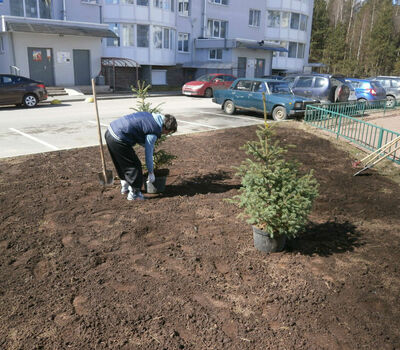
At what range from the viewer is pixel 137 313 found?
11.4 feet

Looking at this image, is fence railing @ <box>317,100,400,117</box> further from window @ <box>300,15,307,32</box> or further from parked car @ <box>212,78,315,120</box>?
window @ <box>300,15,307,32</box>

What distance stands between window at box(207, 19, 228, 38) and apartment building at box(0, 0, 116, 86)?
12.4 meters

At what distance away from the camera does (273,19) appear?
42094 mm

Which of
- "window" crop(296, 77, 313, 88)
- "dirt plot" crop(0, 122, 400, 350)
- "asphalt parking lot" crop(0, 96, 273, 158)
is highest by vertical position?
"window" crop(296, 77, 313, 88)

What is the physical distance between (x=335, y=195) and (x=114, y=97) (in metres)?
18.8

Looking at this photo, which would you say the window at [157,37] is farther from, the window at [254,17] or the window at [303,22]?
the window at [303,22]

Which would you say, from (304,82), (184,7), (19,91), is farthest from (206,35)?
(19,91)

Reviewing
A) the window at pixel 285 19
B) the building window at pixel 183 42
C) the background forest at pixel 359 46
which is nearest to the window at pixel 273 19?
the window at pixel 285 19

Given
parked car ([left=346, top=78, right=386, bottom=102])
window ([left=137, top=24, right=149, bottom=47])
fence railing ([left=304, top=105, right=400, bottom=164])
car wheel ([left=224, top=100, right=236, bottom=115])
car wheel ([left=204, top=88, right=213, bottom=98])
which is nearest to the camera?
fence railing ([left=304, top=105, right=400, bottom=164])

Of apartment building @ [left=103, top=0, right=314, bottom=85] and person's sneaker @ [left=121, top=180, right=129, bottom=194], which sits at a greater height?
apartment building @ [left=103, top=0, right=314, bottom=85]

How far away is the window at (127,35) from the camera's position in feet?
99.7

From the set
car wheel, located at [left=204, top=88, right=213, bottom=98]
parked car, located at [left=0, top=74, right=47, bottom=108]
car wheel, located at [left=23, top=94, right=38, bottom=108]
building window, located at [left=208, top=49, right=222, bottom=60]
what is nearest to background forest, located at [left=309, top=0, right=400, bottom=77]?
building window, located at [left=208, top=49, right=222, bottom=60]

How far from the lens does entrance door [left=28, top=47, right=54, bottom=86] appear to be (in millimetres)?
24156

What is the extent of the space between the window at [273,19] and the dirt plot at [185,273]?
38.9m
